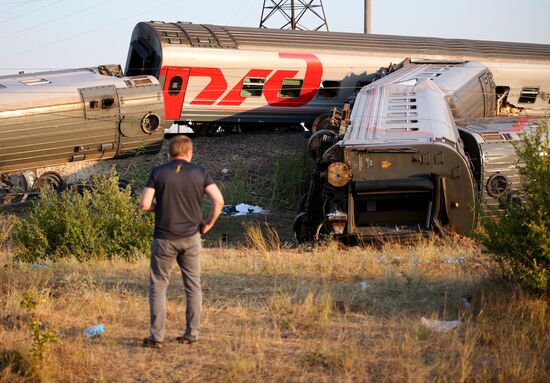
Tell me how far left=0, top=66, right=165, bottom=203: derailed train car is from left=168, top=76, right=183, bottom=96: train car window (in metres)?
0.78

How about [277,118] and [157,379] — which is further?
[277,118]

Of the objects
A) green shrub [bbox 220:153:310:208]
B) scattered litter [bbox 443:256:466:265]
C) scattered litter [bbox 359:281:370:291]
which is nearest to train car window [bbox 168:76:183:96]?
green shrub [bbox 220:153:310:208]

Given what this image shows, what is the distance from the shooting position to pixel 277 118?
24141 millimetres

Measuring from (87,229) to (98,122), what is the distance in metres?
9.10

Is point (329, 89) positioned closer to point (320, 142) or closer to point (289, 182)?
point (289, 182)

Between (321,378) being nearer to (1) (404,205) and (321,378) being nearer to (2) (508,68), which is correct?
(1) (404,205)

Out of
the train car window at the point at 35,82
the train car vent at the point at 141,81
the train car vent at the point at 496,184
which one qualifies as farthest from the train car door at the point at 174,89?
the train car vent at the point at 496,184

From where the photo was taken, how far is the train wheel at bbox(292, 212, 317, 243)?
1434 centimetres

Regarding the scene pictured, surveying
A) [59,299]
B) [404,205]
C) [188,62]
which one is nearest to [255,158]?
[188,62]

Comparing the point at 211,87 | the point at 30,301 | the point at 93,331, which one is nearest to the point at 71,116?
the point at 211,87

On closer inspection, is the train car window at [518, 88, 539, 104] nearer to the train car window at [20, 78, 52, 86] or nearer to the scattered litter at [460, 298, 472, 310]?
the train car window at [20, 78, 52, 86]

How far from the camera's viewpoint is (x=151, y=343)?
6.75 meters

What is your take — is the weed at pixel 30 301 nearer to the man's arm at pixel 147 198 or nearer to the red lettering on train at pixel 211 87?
the man's arm at pixel 147 198

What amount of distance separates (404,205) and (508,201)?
530 cm
